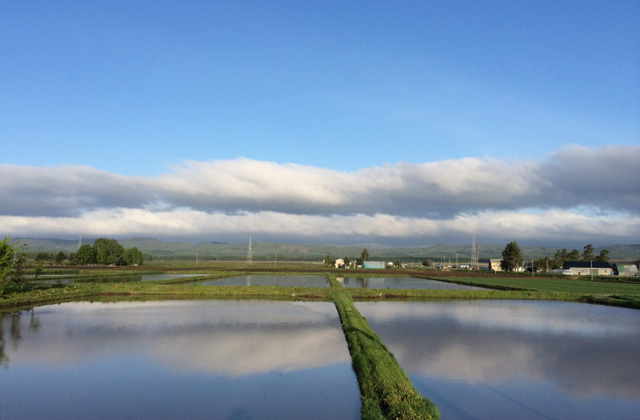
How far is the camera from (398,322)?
1264 inches

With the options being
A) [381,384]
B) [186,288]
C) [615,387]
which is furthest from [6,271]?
[615,387]

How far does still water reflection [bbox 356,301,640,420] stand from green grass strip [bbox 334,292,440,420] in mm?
1343

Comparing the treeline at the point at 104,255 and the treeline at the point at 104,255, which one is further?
the treeline at the point at 104,255

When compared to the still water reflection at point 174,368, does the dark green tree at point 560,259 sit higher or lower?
lower

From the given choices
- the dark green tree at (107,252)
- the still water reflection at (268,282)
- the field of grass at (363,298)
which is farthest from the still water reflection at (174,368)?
the dark green tree at (107,252)

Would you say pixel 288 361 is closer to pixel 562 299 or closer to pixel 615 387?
pixel 615 387

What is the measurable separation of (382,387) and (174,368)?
388 inches

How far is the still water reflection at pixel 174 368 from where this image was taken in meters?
14.3

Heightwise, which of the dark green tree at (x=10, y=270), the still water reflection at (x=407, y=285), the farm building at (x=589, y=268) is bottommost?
the farm building at (x=589, y=268)

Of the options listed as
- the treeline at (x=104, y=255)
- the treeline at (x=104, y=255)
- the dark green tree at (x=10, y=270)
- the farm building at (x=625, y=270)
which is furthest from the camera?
the farm building at (x=625, y=270)

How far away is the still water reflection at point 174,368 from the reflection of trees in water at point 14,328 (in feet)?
0.22

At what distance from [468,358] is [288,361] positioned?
9500mm

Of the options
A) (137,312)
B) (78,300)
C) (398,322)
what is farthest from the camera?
(78,300)

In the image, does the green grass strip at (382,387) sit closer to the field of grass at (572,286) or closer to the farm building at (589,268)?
the field of grass at (572,286)
